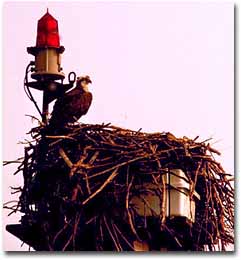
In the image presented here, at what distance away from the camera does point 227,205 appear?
4562 millimetres

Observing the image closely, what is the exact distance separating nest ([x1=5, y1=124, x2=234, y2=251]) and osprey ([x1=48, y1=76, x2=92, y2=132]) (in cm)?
6

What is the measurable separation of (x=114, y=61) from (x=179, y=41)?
0.71ft

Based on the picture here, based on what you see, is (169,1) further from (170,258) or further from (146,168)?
(170,258)

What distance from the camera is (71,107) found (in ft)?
15.3

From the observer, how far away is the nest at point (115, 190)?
14.4 ft

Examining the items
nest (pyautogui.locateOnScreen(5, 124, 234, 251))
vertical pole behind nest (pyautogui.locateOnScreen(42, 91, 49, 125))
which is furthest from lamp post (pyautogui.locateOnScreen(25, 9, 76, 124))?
nest (pyautogui.locateOnScreen(5, 124, 234, 251))

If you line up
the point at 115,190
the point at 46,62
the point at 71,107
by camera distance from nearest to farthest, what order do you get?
the point at 115,190 < the point at 46,62 < the point at 71,107

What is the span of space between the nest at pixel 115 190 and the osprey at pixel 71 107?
0.19ft

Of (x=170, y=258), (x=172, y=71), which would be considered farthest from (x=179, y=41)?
(x=170, y=258)

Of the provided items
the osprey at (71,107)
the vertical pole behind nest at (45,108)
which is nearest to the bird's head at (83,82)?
the osprey at (71,107)

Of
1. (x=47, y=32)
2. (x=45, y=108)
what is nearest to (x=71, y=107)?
(x=45, y=108)

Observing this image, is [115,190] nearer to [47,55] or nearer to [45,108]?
[45,108]

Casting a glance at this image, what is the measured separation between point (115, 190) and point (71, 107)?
40cm

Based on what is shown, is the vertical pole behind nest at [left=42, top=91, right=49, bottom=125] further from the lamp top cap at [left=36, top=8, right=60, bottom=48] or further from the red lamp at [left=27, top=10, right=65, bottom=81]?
the lamp top cap at [left=36, top=8, right=60, bottom=48]
